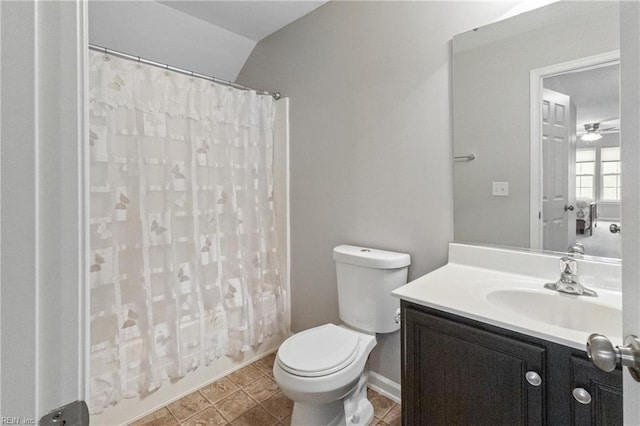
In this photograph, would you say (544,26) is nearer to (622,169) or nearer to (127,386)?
(622,169)

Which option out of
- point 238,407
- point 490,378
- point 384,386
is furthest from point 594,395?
point 238,407

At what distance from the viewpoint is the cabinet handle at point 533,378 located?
90cm

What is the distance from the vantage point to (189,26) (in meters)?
2.15

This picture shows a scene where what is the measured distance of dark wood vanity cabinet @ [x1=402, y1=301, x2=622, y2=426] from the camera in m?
0.83

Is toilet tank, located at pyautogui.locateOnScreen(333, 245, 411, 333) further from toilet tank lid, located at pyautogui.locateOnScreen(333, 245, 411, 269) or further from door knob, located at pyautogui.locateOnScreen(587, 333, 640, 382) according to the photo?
door knob, located at pyautogui.locateOnScreen(587, 333, 640, 382)

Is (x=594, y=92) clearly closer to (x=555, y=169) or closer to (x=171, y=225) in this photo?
(x=555, y=169)

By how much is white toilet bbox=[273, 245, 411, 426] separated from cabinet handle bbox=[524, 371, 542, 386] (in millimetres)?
698

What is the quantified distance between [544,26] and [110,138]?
2014 mm

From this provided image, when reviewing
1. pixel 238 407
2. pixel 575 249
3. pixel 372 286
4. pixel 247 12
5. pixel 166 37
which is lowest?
pixel 238 407

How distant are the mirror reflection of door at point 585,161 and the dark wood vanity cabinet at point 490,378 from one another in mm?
605

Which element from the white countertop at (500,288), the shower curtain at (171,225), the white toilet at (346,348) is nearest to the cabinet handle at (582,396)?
the white countertop at (500,288)

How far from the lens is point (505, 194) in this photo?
145 cm

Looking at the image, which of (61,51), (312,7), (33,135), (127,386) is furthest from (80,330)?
(312,7)

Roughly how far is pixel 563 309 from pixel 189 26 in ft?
8.54
